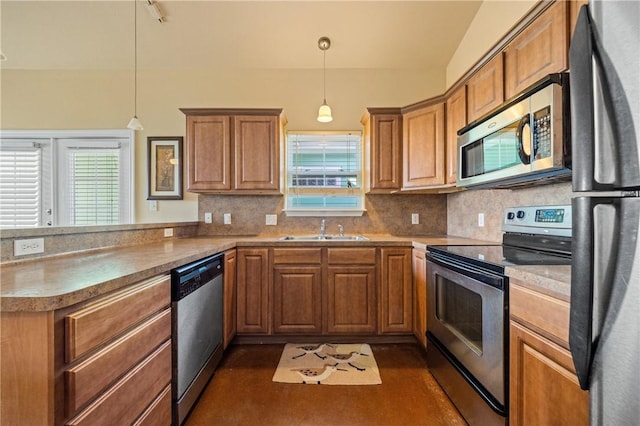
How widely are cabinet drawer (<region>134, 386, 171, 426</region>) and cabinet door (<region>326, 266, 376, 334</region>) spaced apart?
1.33m

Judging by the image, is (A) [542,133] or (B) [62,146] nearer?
(A) [542,133]

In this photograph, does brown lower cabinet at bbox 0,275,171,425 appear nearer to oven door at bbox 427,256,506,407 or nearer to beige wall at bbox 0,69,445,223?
oven door at bbox 427,256,506,407

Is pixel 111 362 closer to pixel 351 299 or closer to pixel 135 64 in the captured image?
pixel 351 299

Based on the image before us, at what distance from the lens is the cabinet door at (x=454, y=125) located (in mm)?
2170

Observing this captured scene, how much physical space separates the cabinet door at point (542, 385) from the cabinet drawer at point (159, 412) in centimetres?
156

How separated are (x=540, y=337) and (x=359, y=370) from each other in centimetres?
133

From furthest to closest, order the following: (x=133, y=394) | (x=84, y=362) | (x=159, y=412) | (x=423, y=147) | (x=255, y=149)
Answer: (x=255, y=149), (x=423, y=147), (x=159, y=412), (x=133, y=394), (x=84, y=362)

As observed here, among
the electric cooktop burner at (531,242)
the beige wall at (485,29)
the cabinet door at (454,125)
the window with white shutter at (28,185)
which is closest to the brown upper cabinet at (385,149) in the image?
the cabinet door at (454,125)

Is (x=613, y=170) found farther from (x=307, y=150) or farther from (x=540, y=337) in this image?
(x=307, y=150)

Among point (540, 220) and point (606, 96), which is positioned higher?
point (606, 96)

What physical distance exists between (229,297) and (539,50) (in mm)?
2588

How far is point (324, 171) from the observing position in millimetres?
3100

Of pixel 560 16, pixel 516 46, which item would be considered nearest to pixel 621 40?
pixel 560 16

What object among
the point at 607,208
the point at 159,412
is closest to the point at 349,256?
the point at 159,412
